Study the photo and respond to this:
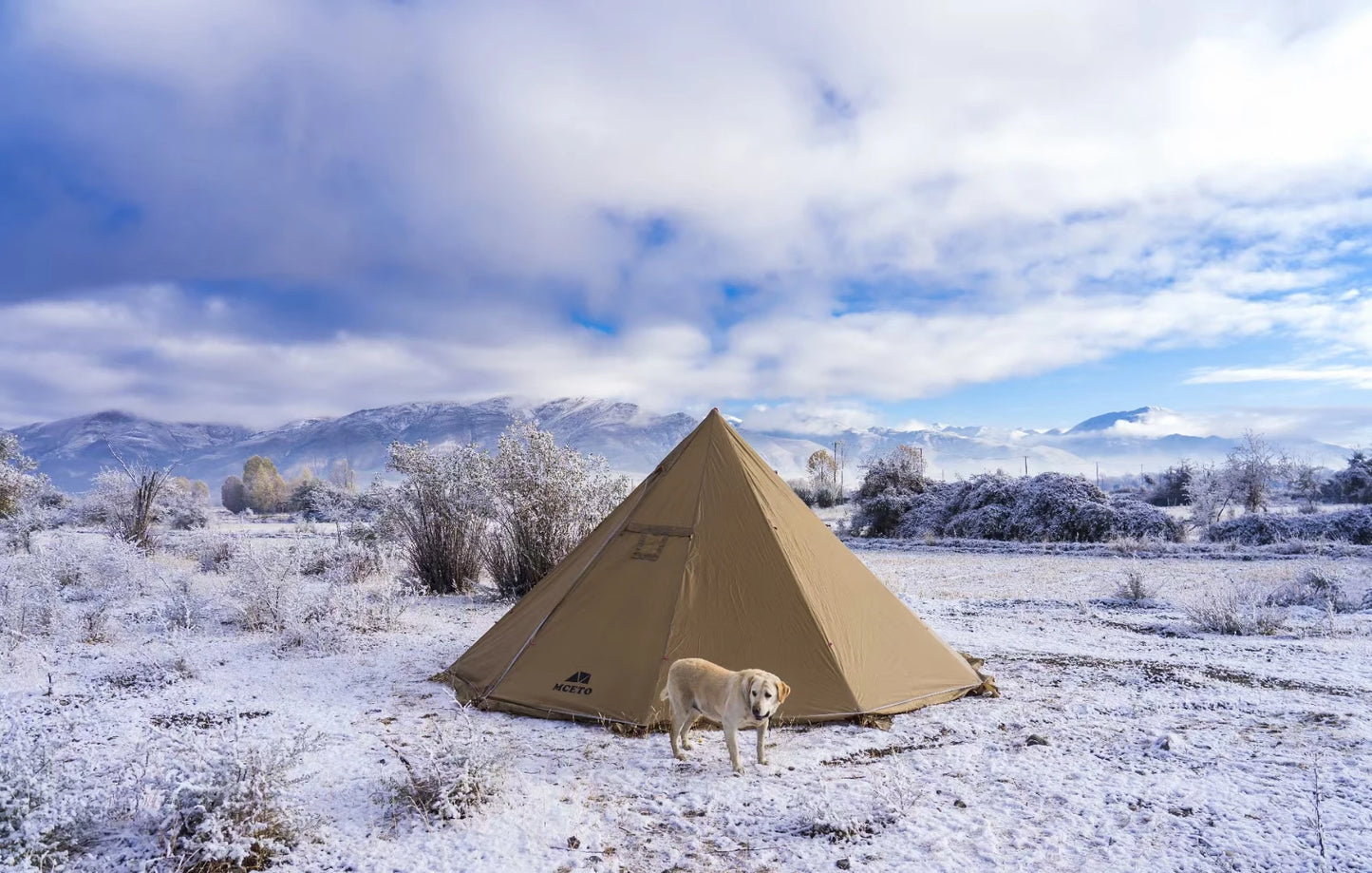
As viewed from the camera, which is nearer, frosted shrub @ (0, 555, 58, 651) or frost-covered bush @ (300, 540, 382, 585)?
frosted shrub @ (0, 555, 58, 651)

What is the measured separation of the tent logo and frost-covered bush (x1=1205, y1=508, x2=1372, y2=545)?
885 inches

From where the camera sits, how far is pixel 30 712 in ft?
17.9

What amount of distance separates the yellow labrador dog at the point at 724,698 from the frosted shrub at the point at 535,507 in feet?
22.2

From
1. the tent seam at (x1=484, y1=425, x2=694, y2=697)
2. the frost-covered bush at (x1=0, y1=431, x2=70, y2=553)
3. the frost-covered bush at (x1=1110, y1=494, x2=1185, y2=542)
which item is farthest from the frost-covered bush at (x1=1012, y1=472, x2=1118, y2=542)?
the frost-covered bush at (x1=0, y1=431, x2=70, y2=553)

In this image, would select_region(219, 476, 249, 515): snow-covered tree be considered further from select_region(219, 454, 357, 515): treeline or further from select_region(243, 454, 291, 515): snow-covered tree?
select_region(243, 454, 291, 515): snow-covered tree

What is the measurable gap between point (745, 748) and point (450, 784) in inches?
83.2

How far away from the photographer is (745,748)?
5219mm

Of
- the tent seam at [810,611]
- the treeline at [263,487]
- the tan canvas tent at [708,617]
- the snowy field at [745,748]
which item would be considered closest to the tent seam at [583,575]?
the tan canvas tent at [708,617]

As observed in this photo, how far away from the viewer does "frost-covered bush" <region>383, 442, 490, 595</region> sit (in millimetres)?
12578

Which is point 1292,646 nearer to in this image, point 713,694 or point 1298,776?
point 1298,776

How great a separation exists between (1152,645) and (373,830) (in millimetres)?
8213

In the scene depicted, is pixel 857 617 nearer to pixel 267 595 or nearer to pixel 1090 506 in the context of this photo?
pixel 267 595

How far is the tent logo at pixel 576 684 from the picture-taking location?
5.77 meters

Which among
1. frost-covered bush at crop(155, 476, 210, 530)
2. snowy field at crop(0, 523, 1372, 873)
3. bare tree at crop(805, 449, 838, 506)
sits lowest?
snowy field at crop(0, 523, 1372, 873)
